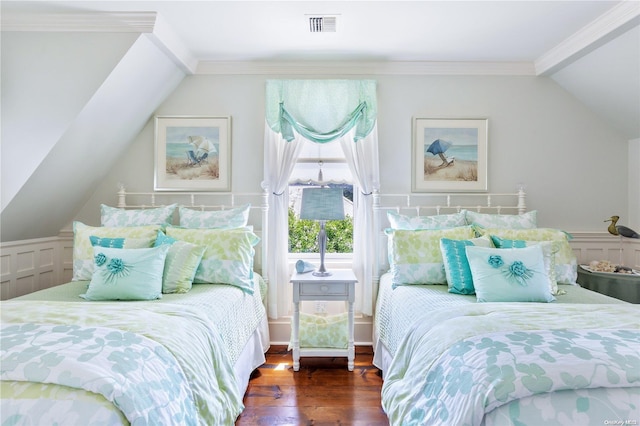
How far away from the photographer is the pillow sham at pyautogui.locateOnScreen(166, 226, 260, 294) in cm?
268

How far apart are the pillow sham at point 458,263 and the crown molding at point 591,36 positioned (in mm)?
1543

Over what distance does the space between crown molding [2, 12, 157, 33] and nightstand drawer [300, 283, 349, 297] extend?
2075 millimetres

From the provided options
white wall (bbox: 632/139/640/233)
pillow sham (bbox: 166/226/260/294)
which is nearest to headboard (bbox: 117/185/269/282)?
pillow sham (bbox: 166/226/260/294)

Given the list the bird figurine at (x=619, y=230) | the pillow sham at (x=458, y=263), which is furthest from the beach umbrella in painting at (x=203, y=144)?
the bird figurine at (x=619, y=230)

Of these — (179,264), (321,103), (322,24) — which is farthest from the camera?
(321,103)

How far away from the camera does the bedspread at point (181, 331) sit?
1.57 meters

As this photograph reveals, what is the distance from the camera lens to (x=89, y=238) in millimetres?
2668


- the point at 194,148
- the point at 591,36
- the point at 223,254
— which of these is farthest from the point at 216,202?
the point at 591,36

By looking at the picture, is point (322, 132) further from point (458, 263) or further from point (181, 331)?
point (181, 331)

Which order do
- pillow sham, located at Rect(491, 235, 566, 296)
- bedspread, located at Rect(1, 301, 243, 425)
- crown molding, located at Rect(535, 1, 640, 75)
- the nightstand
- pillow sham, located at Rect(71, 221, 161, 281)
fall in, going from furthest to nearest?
1. the nightstand
2. pillow sham, located at Rect(71, 221, 161, 281)
3. pillow sham, located at Rect(491, 235, 566, 296)
4. crown molding, located at Rect(535, 1, 640, 75)
5. bedspread, located at Rect(1, 301, 243, 425)

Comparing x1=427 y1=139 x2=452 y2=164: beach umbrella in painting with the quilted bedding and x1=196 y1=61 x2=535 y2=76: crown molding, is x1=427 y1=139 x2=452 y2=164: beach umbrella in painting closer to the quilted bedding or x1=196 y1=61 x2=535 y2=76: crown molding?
x1=196 y1=61 x2=535 y2=76: crown molding

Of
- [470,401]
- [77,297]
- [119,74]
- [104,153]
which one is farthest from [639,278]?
[104,153]

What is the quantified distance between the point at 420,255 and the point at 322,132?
4.40 feet

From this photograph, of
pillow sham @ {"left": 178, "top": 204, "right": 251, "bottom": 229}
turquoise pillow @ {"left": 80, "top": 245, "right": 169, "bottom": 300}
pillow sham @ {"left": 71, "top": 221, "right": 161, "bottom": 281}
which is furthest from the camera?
pillow sham @ {"left": 178, "top": 204, "right": 251, "bottom": 229}
